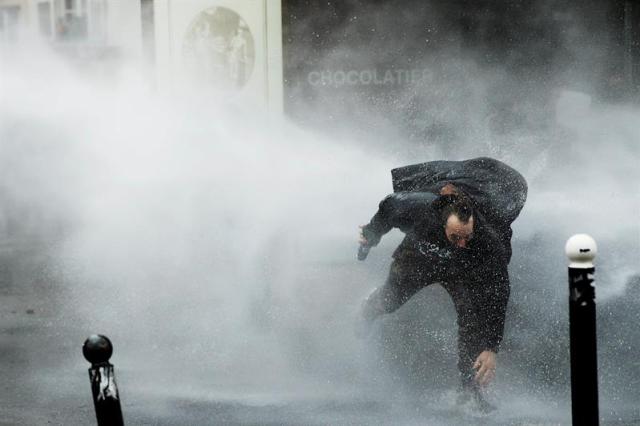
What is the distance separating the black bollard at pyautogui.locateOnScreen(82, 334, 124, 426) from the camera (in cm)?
356

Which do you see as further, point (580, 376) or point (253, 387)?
point (253, 387)

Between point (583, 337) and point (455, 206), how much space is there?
5.74 feet

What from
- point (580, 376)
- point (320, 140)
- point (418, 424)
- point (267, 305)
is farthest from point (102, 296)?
point (580, 376)

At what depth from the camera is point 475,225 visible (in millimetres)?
5574

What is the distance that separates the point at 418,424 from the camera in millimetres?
5117

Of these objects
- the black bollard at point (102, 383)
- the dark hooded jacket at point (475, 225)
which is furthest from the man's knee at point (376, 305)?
the black bollard at point (102, 383)

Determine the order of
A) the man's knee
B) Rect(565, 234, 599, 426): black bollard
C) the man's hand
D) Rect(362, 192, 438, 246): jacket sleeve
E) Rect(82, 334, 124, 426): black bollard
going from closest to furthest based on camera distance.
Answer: Rect(82, 334, 124, 426): black bollard < Rect(565, 234, 599, 426): black bollard < the man's hand < Rect(362, 192, 438, 246): jacket sleeve < the man's knee

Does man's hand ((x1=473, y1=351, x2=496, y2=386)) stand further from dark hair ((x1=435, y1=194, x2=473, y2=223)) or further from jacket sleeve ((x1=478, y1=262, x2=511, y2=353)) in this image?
dark hair ((x1=435, y1=194, x2=473, y2=223))

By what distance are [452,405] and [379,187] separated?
1.49 m

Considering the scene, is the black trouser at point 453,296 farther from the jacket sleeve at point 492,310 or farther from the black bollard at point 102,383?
the black bollard at point 102,383

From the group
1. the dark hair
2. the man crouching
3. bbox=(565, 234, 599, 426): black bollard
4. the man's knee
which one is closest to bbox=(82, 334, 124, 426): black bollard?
bbox=(565, 234, 599, 426): black bollard

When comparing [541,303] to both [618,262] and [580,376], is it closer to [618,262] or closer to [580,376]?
[618,262]

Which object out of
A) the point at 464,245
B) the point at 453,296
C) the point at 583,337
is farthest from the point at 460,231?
the point at 583,337

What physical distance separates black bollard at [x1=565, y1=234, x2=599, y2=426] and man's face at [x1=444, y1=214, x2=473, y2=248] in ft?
5.29
